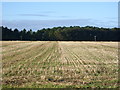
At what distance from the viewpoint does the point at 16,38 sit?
5246 inches

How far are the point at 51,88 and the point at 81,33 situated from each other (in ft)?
426

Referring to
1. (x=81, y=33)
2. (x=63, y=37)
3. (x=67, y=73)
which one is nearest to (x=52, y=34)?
(x=63, y=37)

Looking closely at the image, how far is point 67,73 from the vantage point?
13000 millimetres

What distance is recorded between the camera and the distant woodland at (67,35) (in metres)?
131

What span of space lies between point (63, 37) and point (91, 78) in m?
129

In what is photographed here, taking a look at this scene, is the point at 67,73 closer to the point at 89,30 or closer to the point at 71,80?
the point at 71,80

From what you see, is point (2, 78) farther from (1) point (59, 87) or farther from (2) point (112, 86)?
(2) point (112, 86)

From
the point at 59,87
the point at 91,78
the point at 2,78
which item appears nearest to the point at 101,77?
the point at 91,78

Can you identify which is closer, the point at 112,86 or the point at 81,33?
the point at 112,86

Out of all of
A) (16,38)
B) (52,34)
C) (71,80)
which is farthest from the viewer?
(52,34)

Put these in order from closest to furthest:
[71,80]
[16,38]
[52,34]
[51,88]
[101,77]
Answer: [51,88]
[71,80]
[101,77]
[16,38]
[52,34]

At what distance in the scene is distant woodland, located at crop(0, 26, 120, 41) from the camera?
131250mm

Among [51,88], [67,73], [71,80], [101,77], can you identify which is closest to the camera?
[51,88]

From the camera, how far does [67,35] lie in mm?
139875
